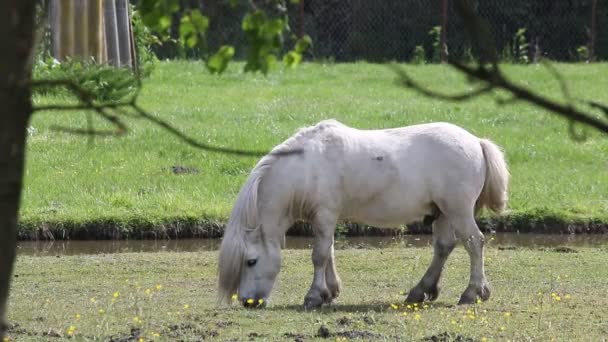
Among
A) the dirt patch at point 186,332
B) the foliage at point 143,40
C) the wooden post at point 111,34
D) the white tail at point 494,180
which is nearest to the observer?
the dirt patch at point 186,332

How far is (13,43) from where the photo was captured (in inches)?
90.1

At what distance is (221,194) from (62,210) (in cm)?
193

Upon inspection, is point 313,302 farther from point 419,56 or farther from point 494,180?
point 419,56

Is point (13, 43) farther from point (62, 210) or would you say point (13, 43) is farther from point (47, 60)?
point (47, 60)

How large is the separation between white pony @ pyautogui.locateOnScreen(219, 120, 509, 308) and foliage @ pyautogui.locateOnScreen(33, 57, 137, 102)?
8880 mm

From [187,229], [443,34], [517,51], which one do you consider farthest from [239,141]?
[517,51]

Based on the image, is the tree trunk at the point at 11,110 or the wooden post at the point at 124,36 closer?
Answer: the tree trunk at the point at 11,110

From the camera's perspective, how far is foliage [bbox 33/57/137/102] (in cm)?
1744

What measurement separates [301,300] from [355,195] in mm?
906

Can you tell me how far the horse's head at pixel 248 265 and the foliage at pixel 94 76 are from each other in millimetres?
9010

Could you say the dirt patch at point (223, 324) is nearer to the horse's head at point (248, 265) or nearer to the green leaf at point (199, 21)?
the horse's head at point (248, 265)

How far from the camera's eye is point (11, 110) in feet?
7.56

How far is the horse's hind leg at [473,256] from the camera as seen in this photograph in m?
8.70

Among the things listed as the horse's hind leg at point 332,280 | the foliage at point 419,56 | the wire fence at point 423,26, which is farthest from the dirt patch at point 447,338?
the wire fence at point 423,26
